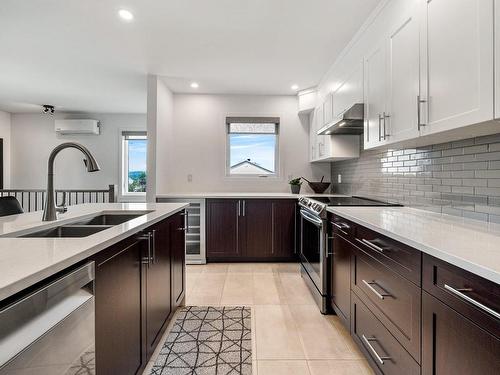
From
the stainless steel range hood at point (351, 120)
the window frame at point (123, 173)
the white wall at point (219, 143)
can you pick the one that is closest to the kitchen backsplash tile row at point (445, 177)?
the stainless steel range hood at point (351, 120)

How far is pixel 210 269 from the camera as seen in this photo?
3668mm

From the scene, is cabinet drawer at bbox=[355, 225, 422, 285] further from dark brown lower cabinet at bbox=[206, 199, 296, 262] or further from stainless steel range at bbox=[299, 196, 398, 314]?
dark brown lower cabinet at bbox=[206, 199, 296, 262]

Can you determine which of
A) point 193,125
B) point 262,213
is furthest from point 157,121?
point 262,213

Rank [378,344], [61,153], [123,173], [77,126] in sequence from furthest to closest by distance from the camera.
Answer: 1. [123,173]
2. [61,153]
3. [77,126]
4. [378,344]

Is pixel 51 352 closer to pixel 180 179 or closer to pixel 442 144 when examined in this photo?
Result: pixel 442 144

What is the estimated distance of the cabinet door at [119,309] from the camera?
42.0 inches

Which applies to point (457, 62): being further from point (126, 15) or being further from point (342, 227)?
point (126, 15)

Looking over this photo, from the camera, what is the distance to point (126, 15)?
2420 mm

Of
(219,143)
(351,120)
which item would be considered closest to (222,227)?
(219,143)

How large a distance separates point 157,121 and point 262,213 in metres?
1.82

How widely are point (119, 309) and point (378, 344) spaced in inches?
50.8

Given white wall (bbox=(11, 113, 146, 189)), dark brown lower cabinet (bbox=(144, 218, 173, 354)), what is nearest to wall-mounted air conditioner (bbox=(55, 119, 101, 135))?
white wall (bbox=(11, 113, 146, 189))

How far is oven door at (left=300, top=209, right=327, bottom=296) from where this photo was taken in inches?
96.9

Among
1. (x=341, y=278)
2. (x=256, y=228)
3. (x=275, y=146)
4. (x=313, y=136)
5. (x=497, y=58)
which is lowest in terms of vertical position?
(x=341, y=278)
